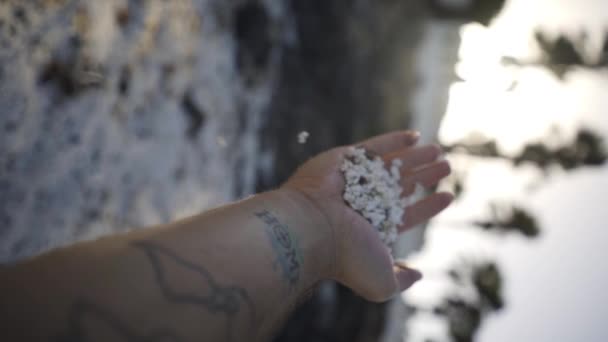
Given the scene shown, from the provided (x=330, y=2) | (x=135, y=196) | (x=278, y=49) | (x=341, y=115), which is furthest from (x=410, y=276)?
(x=330, y=2)

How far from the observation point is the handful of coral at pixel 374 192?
996mm

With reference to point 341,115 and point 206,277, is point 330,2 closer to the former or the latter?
point 341,115

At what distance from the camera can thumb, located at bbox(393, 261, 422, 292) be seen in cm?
104

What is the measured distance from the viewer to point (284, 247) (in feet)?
2.43

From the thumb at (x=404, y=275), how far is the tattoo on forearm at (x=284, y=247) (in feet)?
1.16

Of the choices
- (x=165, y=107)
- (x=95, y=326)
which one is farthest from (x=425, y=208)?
(x=95, y=326)

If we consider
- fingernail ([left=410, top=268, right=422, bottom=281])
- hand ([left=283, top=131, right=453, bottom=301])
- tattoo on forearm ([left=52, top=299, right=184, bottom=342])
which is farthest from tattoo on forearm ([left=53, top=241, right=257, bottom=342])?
fingernail ([left=410, top=268, right=422, bottom=281])

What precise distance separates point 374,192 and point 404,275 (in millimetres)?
221

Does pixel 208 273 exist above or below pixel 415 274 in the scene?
above

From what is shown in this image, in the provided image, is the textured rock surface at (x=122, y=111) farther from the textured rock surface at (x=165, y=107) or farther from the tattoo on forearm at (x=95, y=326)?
the tattoo on forearm at (x=95, y=326)

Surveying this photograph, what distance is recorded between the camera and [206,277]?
1.80ft

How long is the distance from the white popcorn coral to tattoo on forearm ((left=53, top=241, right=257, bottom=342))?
46 centimetres

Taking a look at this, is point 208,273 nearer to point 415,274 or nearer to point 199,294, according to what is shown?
point 199,294

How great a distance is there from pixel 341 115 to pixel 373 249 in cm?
129
